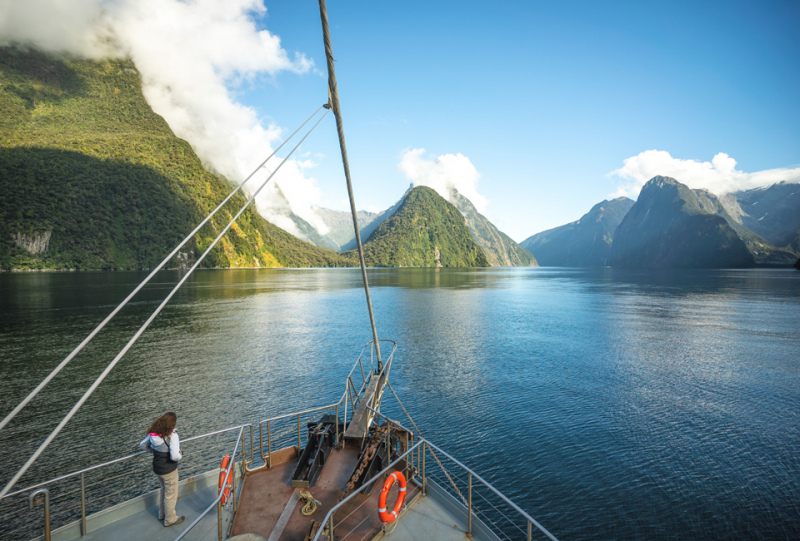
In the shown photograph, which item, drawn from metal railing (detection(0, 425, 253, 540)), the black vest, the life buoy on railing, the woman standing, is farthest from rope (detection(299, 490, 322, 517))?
the black vest

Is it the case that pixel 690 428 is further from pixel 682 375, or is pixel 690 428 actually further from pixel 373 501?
pixel 373 501

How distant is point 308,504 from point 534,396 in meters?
18.2

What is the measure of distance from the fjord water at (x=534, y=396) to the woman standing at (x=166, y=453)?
10684 millimetres

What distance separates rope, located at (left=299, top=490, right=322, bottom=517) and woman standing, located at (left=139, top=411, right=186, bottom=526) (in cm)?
294

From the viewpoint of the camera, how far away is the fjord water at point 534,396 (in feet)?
44.7

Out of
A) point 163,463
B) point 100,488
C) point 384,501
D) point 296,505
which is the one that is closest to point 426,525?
point 384,501

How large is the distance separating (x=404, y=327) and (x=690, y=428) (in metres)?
32.2

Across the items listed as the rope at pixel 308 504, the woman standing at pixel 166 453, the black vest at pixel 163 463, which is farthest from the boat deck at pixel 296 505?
the black vest at pixel 163 463

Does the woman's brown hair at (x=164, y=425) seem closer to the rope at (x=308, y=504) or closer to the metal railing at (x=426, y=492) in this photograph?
the rope at (x=308, y=504)

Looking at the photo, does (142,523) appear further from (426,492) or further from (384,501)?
(426,492)

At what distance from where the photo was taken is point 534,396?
23.3 metres

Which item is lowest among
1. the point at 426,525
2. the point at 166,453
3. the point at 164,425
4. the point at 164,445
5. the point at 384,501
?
the point at 426,525

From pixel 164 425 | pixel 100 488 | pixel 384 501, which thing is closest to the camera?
pixel 384 501

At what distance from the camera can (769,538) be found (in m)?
11.4
